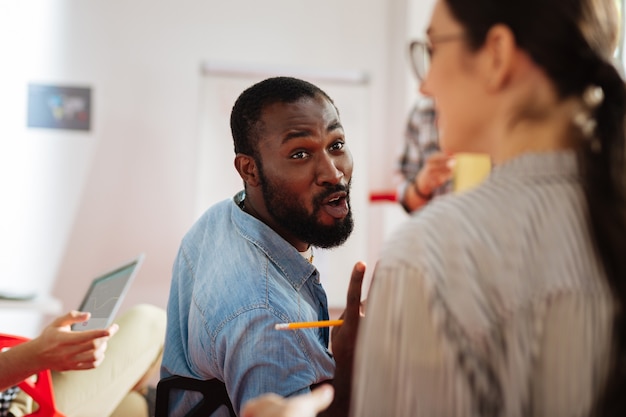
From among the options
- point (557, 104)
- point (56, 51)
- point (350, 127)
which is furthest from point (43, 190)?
point (557, 104)

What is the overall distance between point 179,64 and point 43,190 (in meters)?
1.04

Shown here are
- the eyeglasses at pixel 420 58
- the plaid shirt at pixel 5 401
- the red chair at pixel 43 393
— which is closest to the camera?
the eyeglasses at pixel 420 58

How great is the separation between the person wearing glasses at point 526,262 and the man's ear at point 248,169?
703 mm

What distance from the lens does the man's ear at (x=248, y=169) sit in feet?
4.56

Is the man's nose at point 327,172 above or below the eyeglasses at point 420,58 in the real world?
below

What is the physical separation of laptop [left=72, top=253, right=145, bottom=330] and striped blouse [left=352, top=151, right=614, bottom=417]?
746mm

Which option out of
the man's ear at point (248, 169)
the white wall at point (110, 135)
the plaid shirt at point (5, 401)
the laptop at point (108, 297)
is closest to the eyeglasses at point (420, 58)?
the man's ear at point (248, 169)

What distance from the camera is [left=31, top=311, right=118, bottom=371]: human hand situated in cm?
133

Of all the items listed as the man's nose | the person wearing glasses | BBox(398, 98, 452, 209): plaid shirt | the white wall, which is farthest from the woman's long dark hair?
the white wall

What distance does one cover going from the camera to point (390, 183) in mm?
4266

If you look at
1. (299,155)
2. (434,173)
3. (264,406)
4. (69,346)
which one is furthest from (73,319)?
(434,173)

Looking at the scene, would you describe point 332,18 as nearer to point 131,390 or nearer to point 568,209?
point 131,390

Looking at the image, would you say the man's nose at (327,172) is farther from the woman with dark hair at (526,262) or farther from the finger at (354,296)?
the woman with dark hair at (526,262)

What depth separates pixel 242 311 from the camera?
1.13m
